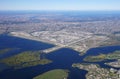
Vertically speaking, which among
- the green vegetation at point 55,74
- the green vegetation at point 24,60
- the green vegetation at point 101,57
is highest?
the green vegetation at point 24,60

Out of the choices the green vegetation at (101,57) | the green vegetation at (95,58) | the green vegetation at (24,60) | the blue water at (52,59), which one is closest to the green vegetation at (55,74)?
the blue water at (52,59)

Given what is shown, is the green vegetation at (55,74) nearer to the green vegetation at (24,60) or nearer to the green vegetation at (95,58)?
the green vegetation at (24,60)

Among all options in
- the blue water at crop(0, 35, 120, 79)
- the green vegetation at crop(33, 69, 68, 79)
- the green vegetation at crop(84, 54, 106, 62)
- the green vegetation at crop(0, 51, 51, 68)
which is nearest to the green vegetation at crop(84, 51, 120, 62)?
the green vegetation at crop(84, 54, 106, 62)

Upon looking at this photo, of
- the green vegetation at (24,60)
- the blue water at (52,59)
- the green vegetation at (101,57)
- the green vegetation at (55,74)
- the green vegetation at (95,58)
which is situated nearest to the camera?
the green vegetation at (55,74)

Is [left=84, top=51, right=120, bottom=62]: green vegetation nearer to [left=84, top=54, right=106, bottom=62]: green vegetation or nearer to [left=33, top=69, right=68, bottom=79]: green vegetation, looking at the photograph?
[left=84, top=54, right=106, bottom=62]: green vegetation

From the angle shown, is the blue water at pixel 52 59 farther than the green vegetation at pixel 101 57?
No

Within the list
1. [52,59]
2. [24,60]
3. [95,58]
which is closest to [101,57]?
[95,58]

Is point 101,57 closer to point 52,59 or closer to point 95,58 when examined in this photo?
point 95,58

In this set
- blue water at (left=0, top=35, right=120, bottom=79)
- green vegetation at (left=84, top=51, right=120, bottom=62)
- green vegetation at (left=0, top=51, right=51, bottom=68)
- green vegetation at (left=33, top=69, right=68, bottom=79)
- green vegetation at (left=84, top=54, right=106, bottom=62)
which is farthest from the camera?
green vegetation at (left=84, top=51, right=120, bottom=62)

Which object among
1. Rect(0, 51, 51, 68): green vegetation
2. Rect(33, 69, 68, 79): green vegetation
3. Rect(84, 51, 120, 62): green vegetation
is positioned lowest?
Rect(33, 69, 68, 79): green vegetation
